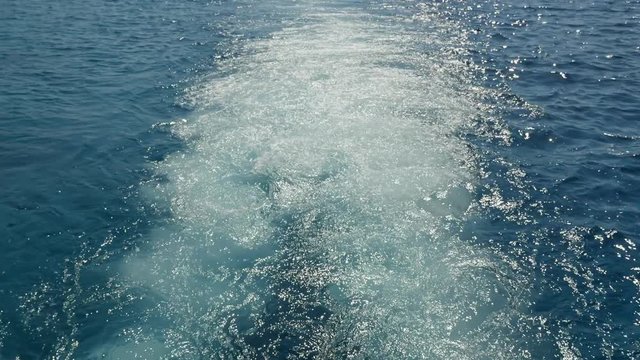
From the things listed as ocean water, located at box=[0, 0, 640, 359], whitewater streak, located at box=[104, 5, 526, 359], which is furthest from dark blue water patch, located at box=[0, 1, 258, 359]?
whitewater streak, located at box=[104, 5, 526, 359]

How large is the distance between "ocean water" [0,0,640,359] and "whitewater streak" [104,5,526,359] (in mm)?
66

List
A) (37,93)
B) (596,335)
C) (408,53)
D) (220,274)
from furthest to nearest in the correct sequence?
(408,53), (37,93), (220,274), (596,335)

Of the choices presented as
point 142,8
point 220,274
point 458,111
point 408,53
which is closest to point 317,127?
point 458,111

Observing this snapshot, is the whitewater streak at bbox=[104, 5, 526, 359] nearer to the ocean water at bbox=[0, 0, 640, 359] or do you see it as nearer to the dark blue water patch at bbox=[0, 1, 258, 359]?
the ocean water at bbox=[0, 0, 640, 359]

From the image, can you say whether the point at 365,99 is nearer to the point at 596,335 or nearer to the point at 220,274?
the point at 220,274

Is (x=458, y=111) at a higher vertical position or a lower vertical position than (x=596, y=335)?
higher

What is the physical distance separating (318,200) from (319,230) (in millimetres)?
1424

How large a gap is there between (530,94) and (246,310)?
1773 cm

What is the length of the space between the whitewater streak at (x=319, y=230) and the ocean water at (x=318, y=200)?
0.07 meters

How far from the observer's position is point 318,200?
14891 mm

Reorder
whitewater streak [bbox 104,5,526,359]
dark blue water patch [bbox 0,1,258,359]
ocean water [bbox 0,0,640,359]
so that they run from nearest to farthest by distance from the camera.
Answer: whitewater streak [bbox 104,5,526,359] → ocean water [bbox 0,0,640,359] → dark blue water patch [bbox 0,1,258,359]

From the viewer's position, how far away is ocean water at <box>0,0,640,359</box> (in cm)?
1099

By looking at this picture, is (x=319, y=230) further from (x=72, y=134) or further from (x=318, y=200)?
(x=72, y=134)

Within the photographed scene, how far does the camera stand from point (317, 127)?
19047mm
